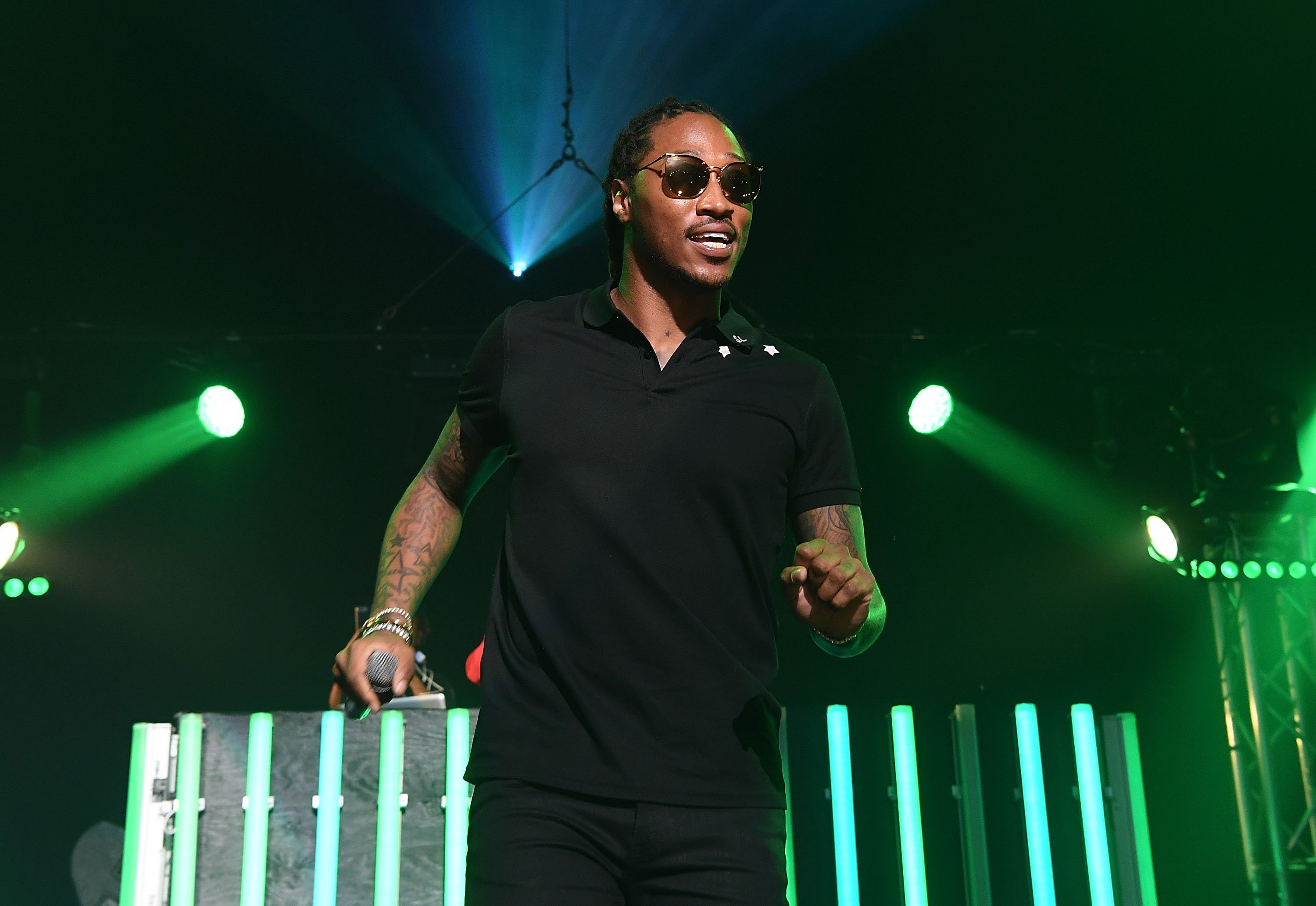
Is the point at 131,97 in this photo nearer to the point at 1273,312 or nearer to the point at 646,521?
the point at 646,521

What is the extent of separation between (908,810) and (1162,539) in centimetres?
337

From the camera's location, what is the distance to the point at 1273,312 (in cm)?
746

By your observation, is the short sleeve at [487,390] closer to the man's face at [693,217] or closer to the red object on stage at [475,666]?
the man's face at [693,217]

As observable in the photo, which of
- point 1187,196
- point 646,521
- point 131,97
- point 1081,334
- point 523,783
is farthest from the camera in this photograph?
point 1081,334

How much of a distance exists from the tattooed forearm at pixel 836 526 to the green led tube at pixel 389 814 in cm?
222

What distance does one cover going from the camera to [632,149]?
2.31 meters

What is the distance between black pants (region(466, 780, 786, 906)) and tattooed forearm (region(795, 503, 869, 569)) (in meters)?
0.52

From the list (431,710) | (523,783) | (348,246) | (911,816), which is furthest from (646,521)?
(348,246)

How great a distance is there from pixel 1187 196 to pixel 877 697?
12.8 feet

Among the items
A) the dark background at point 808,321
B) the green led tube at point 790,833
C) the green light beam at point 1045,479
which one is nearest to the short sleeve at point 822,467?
the green led tube at point 790,833

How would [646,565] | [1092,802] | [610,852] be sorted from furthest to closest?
[1092,802], [646,565], [610,852]

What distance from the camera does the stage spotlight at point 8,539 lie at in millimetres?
6680

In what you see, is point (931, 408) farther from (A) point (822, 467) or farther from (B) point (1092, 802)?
(A) point (822, 467)

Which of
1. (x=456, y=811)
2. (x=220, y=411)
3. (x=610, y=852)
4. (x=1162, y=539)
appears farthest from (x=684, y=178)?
(x=220, y=411)
